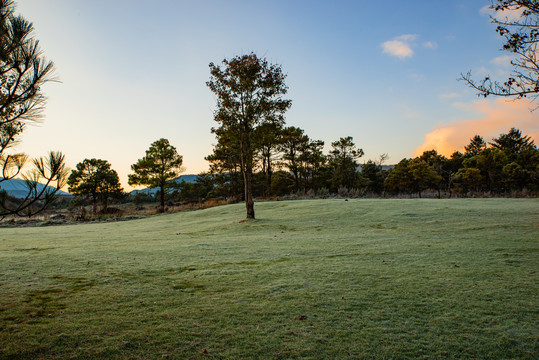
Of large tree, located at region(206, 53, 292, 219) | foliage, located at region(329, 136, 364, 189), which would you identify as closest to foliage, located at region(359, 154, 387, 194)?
foliage, located at region(329, 136, 364, 189)

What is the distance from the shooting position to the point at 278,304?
10.9 feet

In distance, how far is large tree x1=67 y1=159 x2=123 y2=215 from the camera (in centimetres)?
4428

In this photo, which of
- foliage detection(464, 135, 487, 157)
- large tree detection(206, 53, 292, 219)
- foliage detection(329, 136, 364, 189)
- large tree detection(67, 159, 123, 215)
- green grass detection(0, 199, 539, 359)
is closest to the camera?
green grass detection(0, 199, 539, 359)

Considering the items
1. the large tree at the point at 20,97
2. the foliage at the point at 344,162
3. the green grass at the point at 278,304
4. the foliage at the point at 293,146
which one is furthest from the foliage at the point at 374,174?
the large tree at the point at 20,97

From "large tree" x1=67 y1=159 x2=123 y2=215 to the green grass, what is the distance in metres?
44.2

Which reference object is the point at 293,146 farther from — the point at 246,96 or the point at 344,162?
the point at 246,96

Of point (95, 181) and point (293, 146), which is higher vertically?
point (293, 146)

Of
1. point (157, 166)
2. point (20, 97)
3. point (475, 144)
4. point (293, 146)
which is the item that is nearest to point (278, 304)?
point (20, 97)

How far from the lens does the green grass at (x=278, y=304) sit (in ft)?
7.76

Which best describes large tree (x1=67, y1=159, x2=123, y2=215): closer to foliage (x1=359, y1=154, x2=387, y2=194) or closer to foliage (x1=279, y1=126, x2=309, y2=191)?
foliage (x1=279, y1=126, x2=309, y2=191)

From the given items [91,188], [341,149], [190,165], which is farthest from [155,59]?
[341,149]

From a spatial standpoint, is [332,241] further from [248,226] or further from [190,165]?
[190,165]

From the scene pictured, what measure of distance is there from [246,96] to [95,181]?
39.2 m

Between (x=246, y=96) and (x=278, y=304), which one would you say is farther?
(x=246, y=96)
